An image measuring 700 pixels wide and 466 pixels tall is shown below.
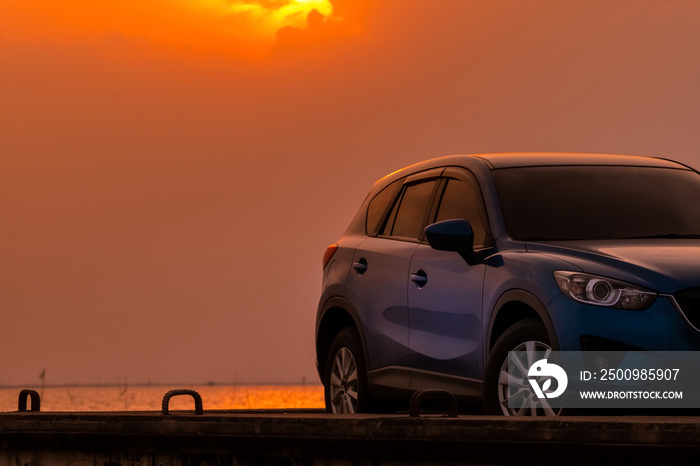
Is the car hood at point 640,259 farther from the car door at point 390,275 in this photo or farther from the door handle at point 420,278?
the car door at point 390,275

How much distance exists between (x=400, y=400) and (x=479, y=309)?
1268 millimetres

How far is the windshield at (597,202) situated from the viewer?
304 inches

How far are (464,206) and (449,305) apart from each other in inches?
32.4

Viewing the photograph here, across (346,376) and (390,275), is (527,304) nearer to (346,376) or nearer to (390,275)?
(390,275)

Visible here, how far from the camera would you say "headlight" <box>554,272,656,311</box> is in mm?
6594

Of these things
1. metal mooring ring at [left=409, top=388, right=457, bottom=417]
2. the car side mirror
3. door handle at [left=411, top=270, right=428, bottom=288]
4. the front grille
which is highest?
the car side mirror

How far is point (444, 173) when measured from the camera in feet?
29.2

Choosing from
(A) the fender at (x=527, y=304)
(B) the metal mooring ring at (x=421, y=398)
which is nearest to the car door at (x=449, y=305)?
(A) the fender at (x=527, y=304)

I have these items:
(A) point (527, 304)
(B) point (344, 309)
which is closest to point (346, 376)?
(B) point (344, 309)

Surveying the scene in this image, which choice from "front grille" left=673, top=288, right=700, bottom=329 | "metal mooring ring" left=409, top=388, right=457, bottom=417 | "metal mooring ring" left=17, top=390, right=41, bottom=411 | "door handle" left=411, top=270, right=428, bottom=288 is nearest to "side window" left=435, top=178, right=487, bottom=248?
"door handle" left=411, top=270, right=428, bottom=288

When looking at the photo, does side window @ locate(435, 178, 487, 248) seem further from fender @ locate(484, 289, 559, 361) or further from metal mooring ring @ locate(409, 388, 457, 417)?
metal mooring ring @ locate(409, 388, 457, 417)

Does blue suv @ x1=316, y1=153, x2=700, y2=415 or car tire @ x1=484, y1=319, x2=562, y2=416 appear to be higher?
blue suv @ x1=316, y1=153, x2=700, y2=415

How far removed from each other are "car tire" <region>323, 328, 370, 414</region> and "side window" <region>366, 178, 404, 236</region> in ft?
2.60

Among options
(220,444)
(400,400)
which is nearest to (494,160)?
(400,400)
